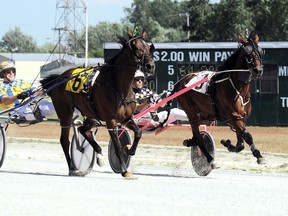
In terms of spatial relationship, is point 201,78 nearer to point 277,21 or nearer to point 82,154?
point 82,154

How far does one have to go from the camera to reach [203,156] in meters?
14.0

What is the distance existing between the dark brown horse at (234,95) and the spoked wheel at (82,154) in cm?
152

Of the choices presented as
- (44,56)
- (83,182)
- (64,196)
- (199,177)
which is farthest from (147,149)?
(44,56)

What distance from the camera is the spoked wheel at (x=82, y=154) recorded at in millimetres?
13766

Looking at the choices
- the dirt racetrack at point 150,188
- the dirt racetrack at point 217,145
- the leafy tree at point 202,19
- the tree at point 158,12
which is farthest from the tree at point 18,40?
the dirt racetrack at point 150,188

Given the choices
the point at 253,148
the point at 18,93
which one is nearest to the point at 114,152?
the point at 18,93

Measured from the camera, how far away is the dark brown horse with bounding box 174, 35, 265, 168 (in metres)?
13.3

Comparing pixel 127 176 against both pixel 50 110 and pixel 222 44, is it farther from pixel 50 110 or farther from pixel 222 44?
pixel 222 44

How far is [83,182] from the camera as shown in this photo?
38.7 feet

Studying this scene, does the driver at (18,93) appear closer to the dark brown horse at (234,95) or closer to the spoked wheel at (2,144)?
the spoked wheel at (2,144)

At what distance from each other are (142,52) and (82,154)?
7.03 ft

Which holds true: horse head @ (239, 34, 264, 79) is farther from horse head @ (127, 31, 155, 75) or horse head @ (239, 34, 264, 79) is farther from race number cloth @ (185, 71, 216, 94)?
horse head @ (127, 31, 155, 75)

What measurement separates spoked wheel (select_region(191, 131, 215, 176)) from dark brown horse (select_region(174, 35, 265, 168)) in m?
0.14

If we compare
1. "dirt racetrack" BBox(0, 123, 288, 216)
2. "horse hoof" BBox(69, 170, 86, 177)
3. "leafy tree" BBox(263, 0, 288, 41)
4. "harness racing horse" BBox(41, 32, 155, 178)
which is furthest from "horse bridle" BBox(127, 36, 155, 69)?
"leafy tree" BBox(263, 0, 288, 41)
